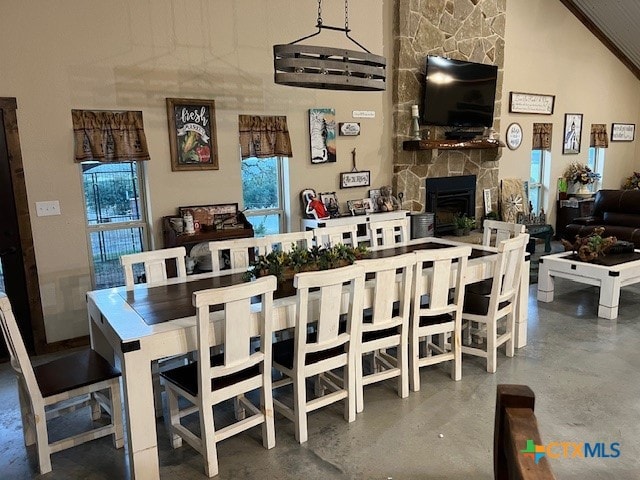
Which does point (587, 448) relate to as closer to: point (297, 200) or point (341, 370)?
point (341, 370)

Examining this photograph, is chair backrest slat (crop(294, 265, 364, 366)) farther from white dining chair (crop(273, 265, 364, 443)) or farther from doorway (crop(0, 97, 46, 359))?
doorway (crop(0, 97, 46, 359))

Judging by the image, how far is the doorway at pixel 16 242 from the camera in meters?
3.93

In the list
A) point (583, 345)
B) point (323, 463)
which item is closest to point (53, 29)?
point (323, 463)

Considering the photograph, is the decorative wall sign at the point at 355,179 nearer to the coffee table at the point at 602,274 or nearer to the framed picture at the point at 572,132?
the coffee table at the point at 602,274

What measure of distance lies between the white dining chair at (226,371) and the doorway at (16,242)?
2139mm

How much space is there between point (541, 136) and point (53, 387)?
7.89m

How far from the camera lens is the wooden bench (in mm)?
1016

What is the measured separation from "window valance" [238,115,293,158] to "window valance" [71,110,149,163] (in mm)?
1008

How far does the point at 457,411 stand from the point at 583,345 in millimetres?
1647

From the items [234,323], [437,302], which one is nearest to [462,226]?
[437,302]

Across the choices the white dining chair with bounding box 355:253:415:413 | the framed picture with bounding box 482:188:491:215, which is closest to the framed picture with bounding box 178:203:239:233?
the white dining chair with bounding box 355:253:415:413

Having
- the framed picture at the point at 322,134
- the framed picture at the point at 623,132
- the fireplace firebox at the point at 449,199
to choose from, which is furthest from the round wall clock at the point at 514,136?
the framed picture at the point at 322,134

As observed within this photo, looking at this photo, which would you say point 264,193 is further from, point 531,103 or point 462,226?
→ point 531,103

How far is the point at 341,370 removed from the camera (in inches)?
142
